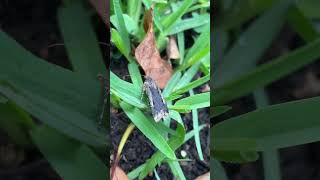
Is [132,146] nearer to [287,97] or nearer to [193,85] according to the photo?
[193,85]

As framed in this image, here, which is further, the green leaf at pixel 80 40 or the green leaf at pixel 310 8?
the green leaf at pixel 310 8

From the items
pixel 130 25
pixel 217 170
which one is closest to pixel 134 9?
pixel 130 25

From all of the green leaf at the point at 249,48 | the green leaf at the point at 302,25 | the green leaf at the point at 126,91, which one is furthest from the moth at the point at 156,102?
the green leaf at the point at 302,25

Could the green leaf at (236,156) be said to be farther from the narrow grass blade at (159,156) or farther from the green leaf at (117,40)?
the green leaf at (117,40)

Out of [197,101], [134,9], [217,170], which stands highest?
[134,9]

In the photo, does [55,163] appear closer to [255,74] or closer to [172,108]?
[172,108]

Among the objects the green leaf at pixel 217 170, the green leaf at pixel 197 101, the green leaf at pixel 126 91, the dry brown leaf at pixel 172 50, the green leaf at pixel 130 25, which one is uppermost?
the green leaf at pixel 130 25

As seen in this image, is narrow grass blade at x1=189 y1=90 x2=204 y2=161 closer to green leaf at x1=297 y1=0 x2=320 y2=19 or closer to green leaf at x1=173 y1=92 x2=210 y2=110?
green leaf at x1=173 y1=92 x2=210 y2=110
